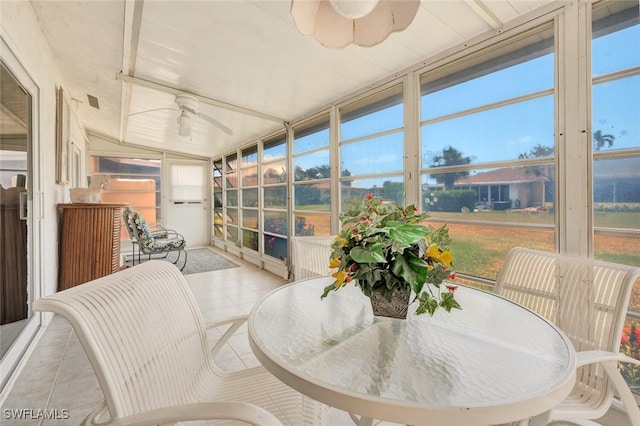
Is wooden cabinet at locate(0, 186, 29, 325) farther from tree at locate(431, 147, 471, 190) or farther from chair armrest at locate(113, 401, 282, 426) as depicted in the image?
tree at locate(431, 147, 471, 190)

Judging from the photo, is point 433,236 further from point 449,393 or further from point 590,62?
point 590,62

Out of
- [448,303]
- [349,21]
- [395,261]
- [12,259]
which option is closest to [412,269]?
[395,261]

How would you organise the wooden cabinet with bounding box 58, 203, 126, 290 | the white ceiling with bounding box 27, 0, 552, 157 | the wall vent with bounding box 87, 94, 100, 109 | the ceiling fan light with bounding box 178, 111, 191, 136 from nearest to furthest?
the white ceiling with bounding box 27, 0, 552, 157 → the wooden cabinet with bounding box 58, 203, 126, 290 → the ceiling fan light with bounding box 178, 111, 191, 136 → the wall vent with bounding box 87, 94, 100, 109

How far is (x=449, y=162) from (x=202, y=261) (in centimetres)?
482

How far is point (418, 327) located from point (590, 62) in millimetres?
1768

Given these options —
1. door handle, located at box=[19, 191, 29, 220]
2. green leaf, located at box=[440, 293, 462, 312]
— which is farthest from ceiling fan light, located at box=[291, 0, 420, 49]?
door handle, located at box=[19, 191, 29, 220]

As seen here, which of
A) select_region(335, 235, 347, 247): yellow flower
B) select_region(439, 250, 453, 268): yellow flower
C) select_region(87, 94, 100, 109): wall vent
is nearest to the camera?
select_region(439, 250, 453, 268): yellow flower

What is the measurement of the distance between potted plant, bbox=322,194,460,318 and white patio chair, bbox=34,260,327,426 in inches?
19.2

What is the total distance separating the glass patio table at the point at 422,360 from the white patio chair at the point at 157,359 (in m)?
0.17

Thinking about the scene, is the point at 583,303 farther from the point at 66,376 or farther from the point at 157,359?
the point at 66,376

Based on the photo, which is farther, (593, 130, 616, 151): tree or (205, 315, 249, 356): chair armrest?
(593, 130, 616, 151): tree

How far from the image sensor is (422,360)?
0.80 meters

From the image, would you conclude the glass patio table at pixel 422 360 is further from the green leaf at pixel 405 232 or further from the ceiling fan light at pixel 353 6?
the ceiling fan light at pixel 353 6

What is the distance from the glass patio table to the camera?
622 mm
